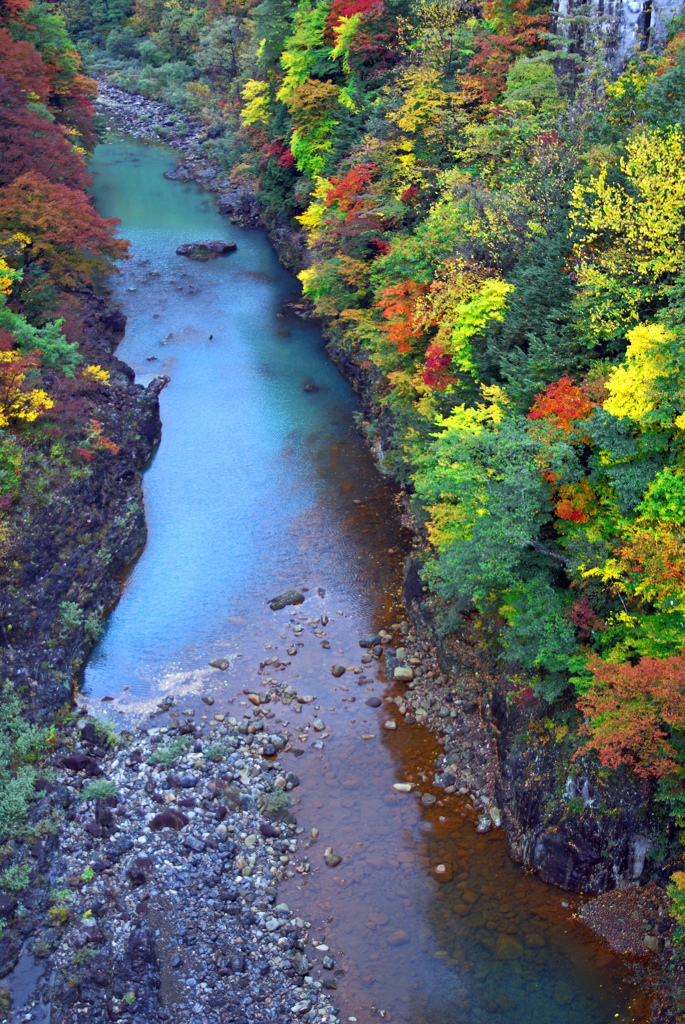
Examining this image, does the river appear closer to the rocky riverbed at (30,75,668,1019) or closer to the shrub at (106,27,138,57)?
the rocky riverbed at (30,75,668,1019)

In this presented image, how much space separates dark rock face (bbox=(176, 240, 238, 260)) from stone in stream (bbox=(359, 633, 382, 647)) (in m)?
33.8

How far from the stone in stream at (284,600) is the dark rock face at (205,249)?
31.3 m

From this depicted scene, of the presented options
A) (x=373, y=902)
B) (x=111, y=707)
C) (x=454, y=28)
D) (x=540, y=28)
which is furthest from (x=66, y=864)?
(x=454, y=28)

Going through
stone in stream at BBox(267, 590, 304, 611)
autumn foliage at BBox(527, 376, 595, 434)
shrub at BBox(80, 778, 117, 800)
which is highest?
autumn foliage at BBox(527, 376, 595, 434)

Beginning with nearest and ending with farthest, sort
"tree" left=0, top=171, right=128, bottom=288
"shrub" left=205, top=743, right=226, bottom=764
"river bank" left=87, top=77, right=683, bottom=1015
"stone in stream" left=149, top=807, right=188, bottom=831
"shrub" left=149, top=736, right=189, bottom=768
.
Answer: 1. "river bank" left=87, top=77, right=683, bottom=1015
2. "stone in stream" left=149, top=807, right=188, bottom=831
3. "shrub" left=149, top=736, right=189, bottom=768
4. "shrub" left=205, top=743, right=226, bottom=764
5. "tree" left=0, top=171, right=128, bottom=288

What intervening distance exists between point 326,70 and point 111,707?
32.7m

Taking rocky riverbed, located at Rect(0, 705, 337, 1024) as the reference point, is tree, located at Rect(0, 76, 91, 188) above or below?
above

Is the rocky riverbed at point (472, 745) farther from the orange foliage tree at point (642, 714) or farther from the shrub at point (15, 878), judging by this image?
the shrub at point (15, 878)

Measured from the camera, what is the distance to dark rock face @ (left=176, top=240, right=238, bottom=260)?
4797cm

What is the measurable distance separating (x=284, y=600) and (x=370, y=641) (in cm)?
320

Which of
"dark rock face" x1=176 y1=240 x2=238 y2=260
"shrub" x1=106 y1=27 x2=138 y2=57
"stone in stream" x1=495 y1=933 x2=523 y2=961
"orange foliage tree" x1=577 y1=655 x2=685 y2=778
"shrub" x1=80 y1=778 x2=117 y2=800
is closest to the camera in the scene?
"orange foliage tree" x1=577 y1=655 x2=685 y2=778

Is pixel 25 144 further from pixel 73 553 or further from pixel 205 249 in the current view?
pixel 205 249

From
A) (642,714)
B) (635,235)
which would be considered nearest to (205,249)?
(635,235)

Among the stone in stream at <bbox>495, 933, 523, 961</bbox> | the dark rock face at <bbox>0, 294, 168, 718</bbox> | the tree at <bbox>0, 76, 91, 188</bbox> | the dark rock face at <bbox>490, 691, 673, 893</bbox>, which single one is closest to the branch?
the dark rock face at <bbox>490, 691, 673, 893</bbox>
